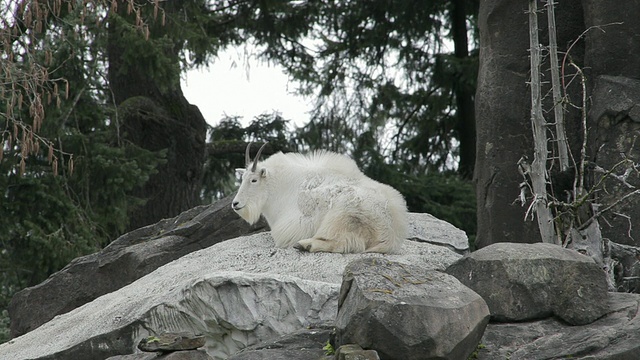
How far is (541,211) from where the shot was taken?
8531mm

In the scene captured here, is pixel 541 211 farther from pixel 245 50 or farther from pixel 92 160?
pixel 245 50

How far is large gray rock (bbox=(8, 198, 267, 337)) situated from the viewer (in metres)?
10.5

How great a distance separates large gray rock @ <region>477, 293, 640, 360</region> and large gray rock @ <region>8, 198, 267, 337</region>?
15.1 feet

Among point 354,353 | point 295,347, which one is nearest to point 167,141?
point 295,347

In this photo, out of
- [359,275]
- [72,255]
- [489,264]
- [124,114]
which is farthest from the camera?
[124,114]

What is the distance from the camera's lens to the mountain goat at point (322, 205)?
8.80 m

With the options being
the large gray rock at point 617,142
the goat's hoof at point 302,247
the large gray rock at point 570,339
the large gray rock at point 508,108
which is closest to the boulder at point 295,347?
the large gray rock at point 570,339

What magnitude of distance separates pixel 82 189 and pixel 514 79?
6.78 meters

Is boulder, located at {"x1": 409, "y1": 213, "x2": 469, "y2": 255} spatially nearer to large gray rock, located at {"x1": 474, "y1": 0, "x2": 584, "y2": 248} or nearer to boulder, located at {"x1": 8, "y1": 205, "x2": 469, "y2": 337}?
boulder, located at {"x1": 8, "y1": 205, "x2": 469, "y2": 337}

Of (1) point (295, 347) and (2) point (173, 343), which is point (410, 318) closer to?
(1) point (295, 347)

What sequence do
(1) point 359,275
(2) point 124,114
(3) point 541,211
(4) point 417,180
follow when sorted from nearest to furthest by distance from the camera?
(1) point 359,275 < (3) point 541,211 < (2) point 124,114 < (4) point 417,180

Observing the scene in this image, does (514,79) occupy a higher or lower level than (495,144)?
higher

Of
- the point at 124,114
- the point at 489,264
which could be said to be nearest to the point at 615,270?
the point at 489,264

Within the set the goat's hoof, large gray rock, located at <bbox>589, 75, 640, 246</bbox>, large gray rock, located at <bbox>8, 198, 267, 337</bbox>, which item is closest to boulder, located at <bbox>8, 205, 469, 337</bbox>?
large gray rock, located at <bbox>8, 198, 267, 337</bbox>
